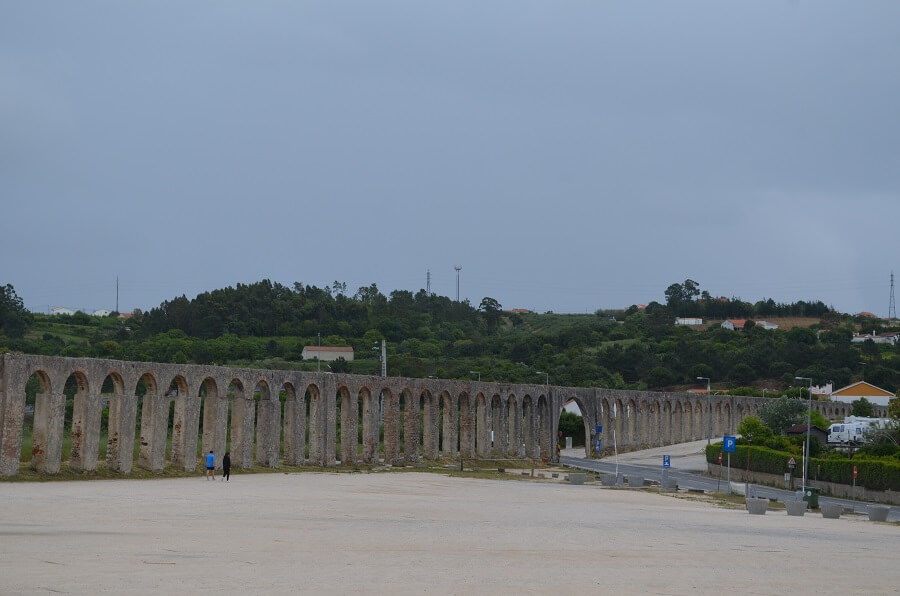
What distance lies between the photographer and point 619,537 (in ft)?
79.1

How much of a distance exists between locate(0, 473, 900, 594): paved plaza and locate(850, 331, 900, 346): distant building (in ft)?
478

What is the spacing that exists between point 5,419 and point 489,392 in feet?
129

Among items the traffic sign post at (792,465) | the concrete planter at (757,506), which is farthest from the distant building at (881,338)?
the concrete planter at (757,506)

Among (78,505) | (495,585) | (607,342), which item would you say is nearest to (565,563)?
(495,585)

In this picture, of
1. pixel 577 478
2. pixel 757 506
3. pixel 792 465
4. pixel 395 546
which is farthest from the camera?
pixel 792 465

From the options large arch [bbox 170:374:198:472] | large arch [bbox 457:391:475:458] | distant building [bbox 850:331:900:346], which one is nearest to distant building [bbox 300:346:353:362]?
large arch [bbox 457:391:475:458]

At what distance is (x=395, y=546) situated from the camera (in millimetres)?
19938

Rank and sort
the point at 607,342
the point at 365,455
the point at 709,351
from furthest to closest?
the point at 607,342, the point at 709,351, the point at 365,455

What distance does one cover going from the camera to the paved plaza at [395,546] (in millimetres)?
15305

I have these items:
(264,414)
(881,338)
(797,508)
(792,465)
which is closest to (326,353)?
(264,414)

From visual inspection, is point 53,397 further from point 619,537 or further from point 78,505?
point 619,537

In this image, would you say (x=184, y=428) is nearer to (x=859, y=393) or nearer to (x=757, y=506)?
(x=757, y=506)

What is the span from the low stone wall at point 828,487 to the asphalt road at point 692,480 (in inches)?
27.4

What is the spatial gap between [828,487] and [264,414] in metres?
29.6
